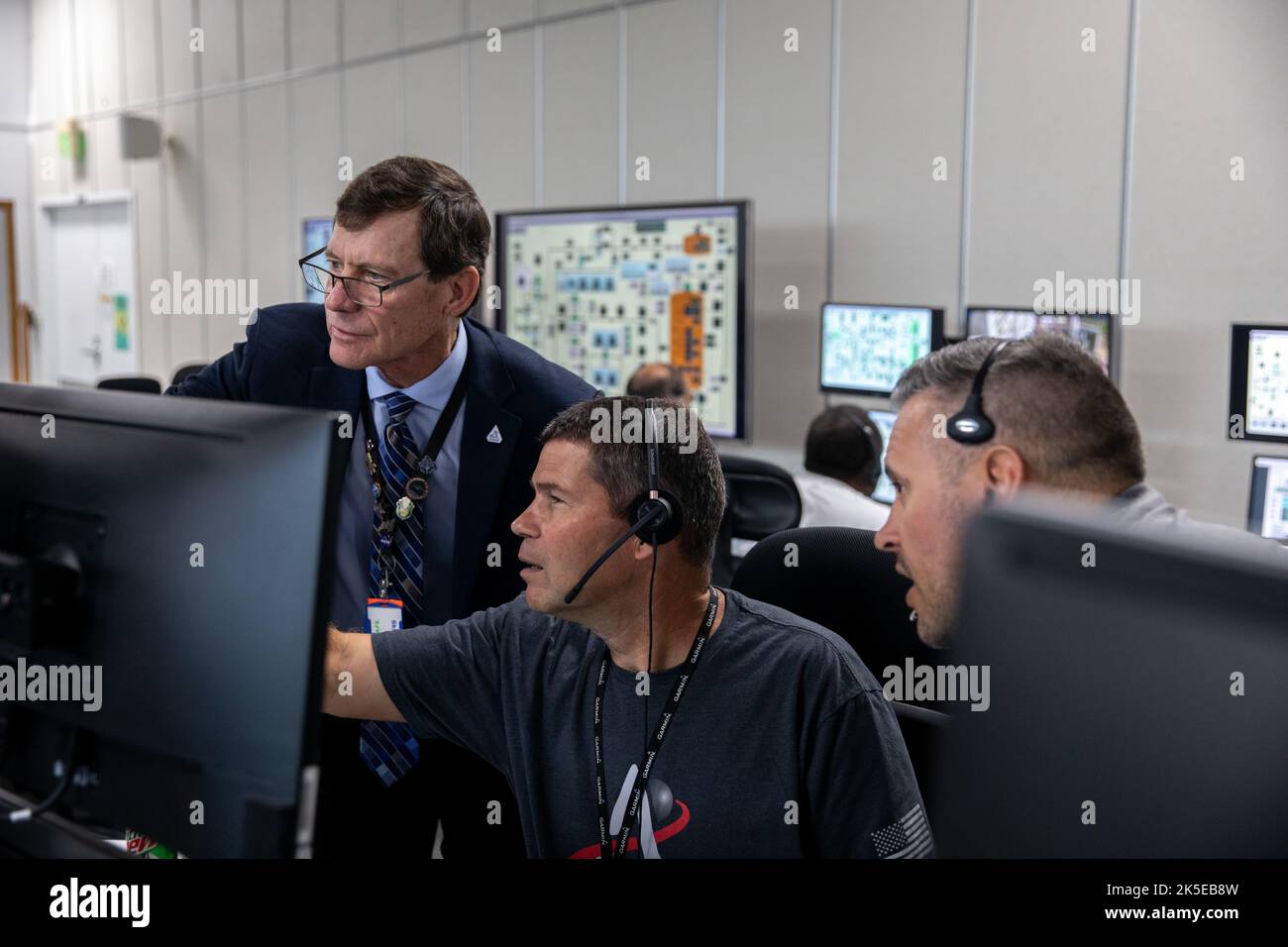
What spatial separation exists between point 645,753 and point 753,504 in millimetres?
2213

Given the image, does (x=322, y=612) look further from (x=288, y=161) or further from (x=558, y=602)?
(x=288, y=161)

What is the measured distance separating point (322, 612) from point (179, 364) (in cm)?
875

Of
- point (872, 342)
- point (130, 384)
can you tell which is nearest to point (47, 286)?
point (130, 384)

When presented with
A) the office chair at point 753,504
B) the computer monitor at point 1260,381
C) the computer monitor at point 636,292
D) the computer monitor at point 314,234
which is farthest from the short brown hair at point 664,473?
the computer monitor at point 314,234

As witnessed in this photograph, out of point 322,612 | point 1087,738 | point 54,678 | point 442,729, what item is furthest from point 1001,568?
point 442,729

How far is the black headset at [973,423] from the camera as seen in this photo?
3.67 ft

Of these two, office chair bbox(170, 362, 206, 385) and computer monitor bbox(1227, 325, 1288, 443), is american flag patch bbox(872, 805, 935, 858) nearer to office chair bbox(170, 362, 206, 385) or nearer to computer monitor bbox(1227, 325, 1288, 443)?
office chair bbox(170, 362, 206, 385)

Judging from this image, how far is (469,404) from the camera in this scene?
6.36 ft

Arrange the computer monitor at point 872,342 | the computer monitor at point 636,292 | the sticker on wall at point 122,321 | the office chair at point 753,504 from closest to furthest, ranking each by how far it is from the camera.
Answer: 1. the office chair at point 753,504
2. the computer monitor at point 872,342
3. the computer monitor at point 636,292
4. the sticker on wall at point 122,321

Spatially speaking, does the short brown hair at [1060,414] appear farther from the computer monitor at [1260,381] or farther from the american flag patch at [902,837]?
the computer monitor at [1260,381]

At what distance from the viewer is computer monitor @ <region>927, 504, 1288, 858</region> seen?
0.59 meters

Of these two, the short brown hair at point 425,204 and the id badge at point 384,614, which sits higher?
the short brown hair at point 425,204

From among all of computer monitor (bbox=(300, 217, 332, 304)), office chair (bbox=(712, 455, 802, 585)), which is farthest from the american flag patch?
computer monitor (bbox=(300, 217, 332, 304))

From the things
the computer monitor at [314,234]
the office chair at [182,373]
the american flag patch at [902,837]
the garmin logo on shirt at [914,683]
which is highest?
the computer monitor at [314,234]
